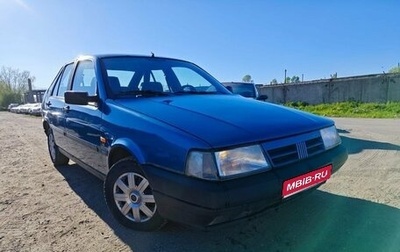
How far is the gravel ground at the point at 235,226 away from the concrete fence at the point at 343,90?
1806 centimetres

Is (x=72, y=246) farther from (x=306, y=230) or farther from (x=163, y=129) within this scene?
(x=306, y=230)

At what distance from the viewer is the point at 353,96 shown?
21.6 m

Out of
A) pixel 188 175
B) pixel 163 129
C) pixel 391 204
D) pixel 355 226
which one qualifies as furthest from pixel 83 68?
pixel 391 204

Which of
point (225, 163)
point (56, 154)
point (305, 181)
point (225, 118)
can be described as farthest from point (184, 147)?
point (56, 154)

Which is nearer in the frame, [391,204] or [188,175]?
[188,175]

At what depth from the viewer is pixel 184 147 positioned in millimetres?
2170

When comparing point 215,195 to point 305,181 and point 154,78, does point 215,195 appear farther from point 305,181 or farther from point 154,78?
point 154,78

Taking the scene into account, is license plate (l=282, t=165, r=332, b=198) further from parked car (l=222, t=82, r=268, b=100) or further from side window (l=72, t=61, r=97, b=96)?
parked car (l=222, t=82, r=268, b=100)

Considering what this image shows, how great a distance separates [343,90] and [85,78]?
21634 millimetres

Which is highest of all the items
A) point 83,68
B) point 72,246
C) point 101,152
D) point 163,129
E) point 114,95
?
point 83,68

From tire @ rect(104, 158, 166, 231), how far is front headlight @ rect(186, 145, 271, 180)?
617mm

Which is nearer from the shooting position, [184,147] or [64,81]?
[184,147]

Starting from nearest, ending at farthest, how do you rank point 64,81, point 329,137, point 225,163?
point 225,163 < point 329,137 < point 64,81

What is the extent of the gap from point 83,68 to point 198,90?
154cm
